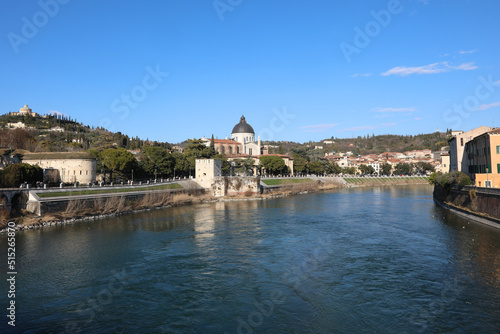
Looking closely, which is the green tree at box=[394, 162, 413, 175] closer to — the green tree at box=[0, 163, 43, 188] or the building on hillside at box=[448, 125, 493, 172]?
the building on hillside at box=[448, 125, 493, 172]

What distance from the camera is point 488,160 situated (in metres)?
29.5

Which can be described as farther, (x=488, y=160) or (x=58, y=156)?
(x=58, y=156)

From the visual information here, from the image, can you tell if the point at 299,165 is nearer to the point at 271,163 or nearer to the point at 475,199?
the point at 271,163

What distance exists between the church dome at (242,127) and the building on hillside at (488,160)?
7157 cm

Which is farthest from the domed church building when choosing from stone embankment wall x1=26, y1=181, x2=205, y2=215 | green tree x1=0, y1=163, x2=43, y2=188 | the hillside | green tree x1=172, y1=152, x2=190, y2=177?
green tree x1=0, y1=163, x2=43, y2=188

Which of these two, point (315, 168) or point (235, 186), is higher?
point (315, 168)

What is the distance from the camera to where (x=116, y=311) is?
37.8ft

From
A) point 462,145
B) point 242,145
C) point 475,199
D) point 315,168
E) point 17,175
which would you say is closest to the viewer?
point 475,199

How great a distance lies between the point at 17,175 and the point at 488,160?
41975 millimetres

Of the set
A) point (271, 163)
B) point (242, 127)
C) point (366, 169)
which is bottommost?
point (366, 169)

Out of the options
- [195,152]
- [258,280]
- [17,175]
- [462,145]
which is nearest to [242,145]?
[195,152]

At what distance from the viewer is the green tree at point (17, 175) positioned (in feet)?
105

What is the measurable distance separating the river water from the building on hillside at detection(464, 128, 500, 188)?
6479mm

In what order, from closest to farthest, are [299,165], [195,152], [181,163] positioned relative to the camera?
[181,163]
[195,152]
[299,165]
